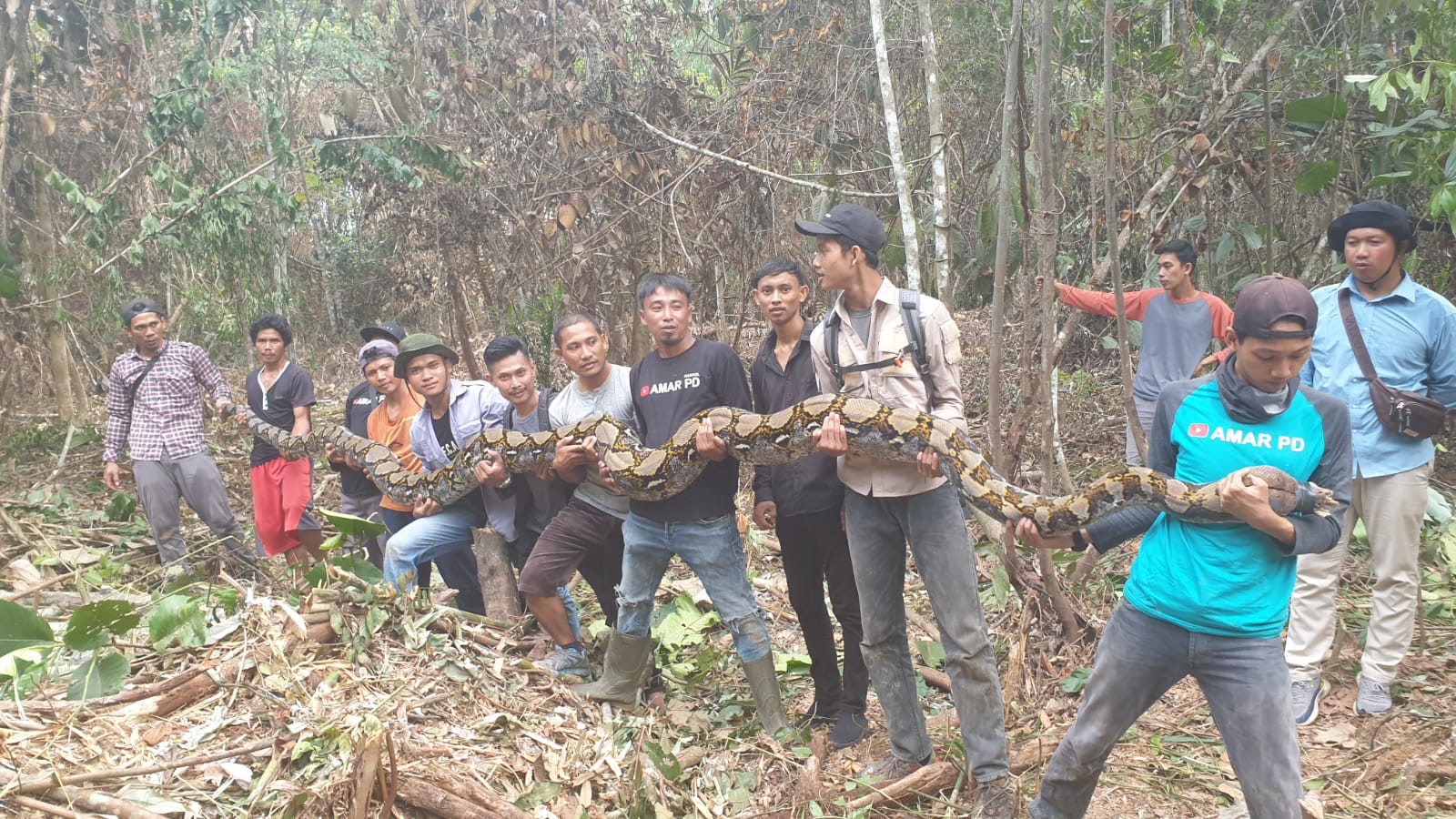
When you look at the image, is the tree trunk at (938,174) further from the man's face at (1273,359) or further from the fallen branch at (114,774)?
the fallen branch at (114,774)

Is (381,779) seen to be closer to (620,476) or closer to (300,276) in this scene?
(620,476)

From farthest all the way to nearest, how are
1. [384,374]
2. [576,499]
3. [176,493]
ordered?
[176,493], [384,374], [576,499]

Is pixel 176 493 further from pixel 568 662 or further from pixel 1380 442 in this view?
pixel 1380 442

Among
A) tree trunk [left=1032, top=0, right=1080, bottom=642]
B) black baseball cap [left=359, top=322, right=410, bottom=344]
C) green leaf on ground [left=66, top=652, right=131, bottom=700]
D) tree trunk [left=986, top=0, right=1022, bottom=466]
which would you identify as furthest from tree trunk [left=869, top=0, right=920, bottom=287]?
green leaf on ground [left=66, top=652, right=131, bottom=700]

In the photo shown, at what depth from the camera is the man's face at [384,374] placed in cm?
606

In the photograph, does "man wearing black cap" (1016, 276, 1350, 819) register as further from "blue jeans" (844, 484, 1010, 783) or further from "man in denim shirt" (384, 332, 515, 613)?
"man in denim shirt" (384, 332, 515, 613)

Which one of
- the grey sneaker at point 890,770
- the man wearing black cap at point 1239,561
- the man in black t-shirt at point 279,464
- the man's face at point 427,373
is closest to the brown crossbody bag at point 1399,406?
the man wearing black cap at point 1239,561

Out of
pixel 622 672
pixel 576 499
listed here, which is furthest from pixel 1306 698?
pixel 576 499

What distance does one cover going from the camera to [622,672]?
477 centimetres

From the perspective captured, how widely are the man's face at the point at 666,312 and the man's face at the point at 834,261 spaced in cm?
86

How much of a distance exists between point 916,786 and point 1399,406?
2937 millimetres

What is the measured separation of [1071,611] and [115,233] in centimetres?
1135

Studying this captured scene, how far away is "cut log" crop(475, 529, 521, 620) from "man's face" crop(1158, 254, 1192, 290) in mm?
4973

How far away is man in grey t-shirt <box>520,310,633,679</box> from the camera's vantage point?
4.79m
